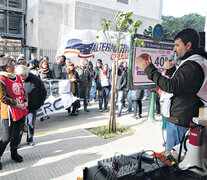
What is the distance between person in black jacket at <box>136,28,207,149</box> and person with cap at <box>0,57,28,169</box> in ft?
7.87

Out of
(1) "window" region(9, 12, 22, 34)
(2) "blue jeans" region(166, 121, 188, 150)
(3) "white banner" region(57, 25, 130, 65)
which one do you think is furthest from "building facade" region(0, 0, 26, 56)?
(2) "blue jeans" region(166, 121, 188, 150)

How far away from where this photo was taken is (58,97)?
264 inches

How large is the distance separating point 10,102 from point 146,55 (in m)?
2.91

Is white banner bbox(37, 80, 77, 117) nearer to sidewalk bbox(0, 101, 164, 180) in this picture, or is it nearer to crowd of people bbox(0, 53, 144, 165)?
crowd of people bbox(0, 53, 144, 165)

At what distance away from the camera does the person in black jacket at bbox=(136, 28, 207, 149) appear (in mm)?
2004

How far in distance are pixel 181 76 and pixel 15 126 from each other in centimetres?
308

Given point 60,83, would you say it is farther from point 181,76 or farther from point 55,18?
point 55,18

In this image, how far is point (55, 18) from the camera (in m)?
20.0

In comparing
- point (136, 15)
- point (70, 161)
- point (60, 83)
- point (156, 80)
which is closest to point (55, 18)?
point (136, 15)

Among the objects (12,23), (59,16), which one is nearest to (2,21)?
(12,23)

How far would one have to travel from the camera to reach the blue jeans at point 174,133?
2.41 meters

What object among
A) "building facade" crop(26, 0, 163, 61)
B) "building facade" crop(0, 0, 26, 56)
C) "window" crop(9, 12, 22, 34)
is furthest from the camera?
"window" crop(9, 12, 22, 34)

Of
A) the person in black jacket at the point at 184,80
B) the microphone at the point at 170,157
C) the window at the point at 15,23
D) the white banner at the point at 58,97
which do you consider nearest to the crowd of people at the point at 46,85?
the white banner at the point at 58,97

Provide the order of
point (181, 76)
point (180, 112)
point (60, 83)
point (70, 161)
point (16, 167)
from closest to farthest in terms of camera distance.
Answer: point (181, 76), point (180, 112), point (16, 167), point (70, 161), point (60, 83)
